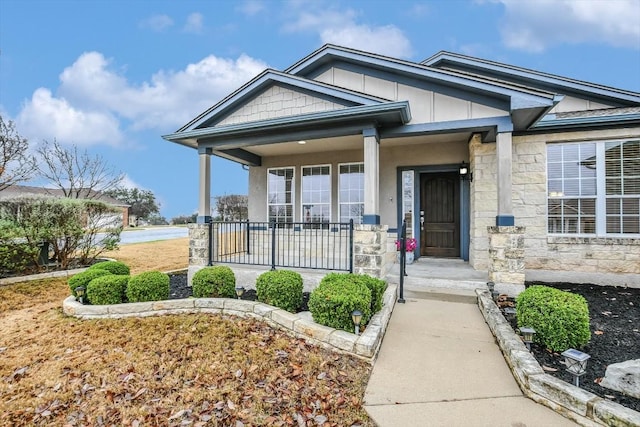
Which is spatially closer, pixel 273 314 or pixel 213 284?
pixel 273 314

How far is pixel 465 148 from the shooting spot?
714 centimetres

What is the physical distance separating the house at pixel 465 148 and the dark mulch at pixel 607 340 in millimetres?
924

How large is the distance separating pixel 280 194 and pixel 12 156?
9.10 meters

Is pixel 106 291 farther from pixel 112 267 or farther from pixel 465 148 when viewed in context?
pixel 465 148

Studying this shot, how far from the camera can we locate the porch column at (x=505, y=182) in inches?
207

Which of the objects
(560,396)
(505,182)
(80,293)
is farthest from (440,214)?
(80,293)

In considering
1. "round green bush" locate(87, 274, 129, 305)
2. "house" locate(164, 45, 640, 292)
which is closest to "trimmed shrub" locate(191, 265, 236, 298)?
"round green bush" locate(87, 274, 129, 305)

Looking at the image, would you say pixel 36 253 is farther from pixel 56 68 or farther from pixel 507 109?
pixel 56 68

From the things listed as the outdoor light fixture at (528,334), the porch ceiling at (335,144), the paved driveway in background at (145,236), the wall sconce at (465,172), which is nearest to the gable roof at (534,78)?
the porch ceiling at (335,144)

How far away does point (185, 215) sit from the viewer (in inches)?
1515

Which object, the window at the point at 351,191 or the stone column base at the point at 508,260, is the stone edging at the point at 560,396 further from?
the window at the point at 351,191

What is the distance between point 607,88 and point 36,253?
1347 centimetres

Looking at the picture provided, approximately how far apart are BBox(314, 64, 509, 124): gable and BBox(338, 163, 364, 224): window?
198 cm

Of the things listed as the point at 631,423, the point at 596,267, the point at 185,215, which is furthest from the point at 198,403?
the point at 185,215
